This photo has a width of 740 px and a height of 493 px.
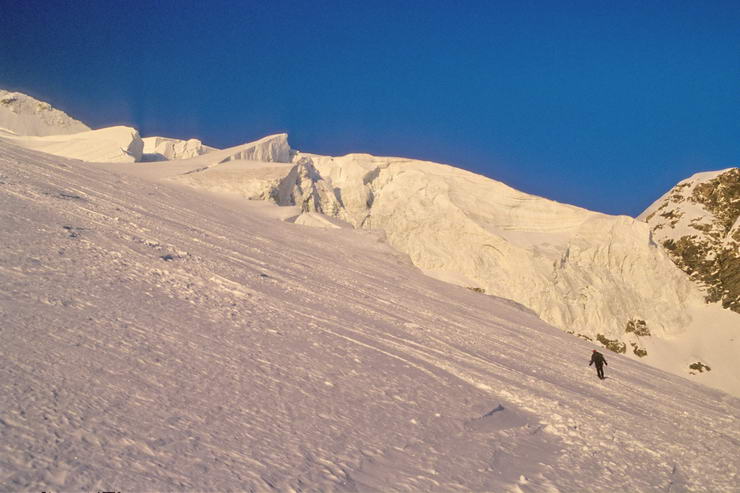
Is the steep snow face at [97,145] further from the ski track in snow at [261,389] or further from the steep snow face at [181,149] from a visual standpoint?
the ski track in snow at [261,389]

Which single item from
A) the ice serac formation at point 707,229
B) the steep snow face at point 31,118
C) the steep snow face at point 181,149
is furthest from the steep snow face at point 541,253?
the steep snow face at point 31,118

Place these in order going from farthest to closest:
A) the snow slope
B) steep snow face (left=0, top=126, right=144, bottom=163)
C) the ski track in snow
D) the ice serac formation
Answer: steep snow face (left=0, top=126, right=144, bottom=163), the ice serac formation, the snow slope, the ski track in snow

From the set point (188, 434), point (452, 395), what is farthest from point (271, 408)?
point (452, 395)

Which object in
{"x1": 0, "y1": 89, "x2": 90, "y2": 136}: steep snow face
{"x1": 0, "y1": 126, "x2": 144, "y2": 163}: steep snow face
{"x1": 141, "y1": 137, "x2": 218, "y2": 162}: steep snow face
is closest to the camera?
{"x1": 0, "y1": 126, "x2": 144, "y2": 163}: steep snow face

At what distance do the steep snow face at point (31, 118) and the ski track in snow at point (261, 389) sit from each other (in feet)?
165

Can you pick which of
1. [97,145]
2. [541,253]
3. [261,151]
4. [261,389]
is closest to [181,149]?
[97,145]

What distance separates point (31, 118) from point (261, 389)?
63.8 meters

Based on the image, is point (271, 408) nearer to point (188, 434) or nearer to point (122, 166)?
point (188, 434)

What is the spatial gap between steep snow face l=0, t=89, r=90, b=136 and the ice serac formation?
183 feet

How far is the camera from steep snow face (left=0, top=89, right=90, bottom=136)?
55594mm

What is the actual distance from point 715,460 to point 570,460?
3579 millimetres

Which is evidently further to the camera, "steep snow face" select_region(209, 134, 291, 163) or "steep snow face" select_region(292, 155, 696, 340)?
"steep snow face" select_region(209, 134, 291, 163)

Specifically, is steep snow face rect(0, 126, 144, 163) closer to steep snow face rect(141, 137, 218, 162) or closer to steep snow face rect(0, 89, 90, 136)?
steep snow face rect(141, 137, 218, 162)

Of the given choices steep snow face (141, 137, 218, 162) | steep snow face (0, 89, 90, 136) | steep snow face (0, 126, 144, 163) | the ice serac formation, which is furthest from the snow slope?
steep snow face (0, 89, 90, 136)
